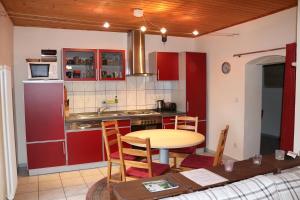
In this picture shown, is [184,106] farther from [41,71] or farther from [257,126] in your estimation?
[41,71]

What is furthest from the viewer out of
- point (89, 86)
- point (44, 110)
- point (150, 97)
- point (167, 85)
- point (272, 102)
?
point (272, 102)

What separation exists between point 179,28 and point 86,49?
1691 mm

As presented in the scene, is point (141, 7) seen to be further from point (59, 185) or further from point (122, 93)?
point (59, 185)

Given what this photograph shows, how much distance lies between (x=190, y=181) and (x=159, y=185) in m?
0.22

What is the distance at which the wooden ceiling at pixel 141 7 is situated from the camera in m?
3.17

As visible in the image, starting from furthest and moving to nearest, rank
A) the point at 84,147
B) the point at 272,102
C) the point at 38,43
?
the point at 272,102 → the point at 38,43 → the point at 84,147

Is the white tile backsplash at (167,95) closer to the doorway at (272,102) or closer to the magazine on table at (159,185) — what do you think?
the doorway at (272,102)

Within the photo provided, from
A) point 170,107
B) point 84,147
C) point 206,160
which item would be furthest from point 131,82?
point 206,160

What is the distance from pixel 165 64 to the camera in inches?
196

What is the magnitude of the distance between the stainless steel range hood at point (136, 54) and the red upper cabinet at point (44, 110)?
51.0 inches

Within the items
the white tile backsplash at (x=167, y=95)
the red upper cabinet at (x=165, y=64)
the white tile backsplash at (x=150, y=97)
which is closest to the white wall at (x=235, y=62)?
the red upper cabinet at (x=165, y=64)

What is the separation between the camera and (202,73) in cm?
508

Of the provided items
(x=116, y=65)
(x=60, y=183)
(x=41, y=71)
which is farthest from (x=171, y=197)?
(x=116, y=65)

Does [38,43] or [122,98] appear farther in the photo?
[122,98]
